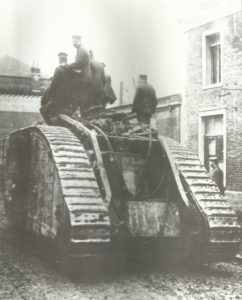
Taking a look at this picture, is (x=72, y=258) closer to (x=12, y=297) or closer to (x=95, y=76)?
(x=12, y=297)

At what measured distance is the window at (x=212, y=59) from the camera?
1209cm

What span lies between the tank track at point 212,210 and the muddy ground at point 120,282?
0.23 meters

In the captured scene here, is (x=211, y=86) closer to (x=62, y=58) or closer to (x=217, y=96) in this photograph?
(x=217, y=96)

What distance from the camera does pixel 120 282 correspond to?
3854 mm

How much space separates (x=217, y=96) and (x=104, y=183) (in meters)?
8.21

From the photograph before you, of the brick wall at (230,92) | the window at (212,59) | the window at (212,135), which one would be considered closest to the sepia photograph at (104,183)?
the brick wall at (230,92)

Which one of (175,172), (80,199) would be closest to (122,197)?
(175,172)

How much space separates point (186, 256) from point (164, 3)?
2431 millimetres

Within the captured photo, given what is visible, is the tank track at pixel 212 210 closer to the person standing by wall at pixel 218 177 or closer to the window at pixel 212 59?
the person standing by wall at pixel 218 177

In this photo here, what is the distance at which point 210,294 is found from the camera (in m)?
3.66

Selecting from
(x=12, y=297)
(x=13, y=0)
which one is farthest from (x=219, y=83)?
(x=12, y=297)

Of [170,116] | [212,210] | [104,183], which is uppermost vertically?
[170,116]

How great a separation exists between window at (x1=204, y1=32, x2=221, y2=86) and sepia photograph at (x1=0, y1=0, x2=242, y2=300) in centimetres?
656

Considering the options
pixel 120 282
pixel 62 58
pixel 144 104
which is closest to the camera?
pixel 120 282
